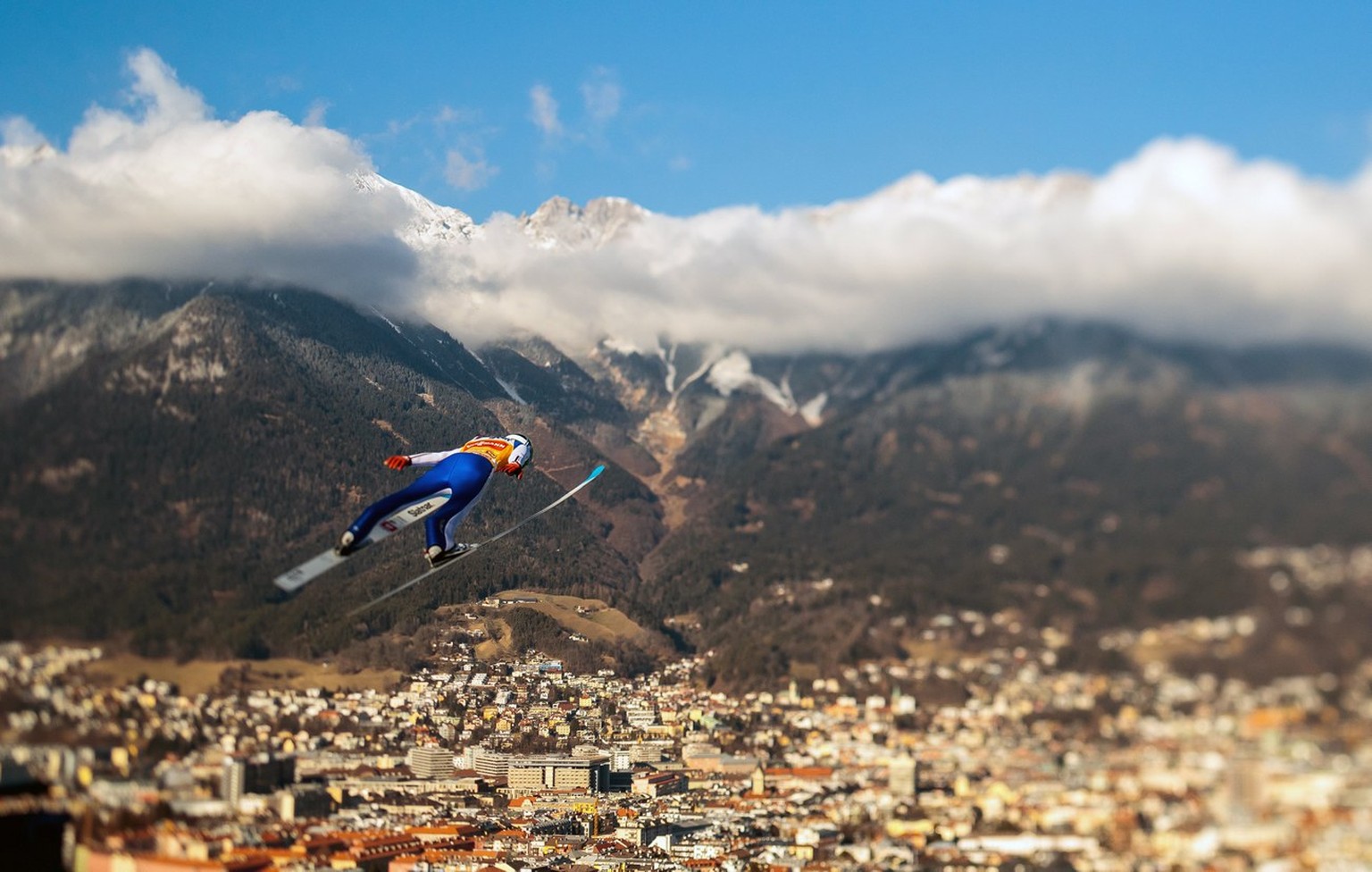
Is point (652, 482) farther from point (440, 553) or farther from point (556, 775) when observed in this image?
point (440, 553)

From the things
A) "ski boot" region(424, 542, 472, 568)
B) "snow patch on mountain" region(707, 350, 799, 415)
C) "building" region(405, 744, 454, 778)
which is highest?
"snow patch on mountain" region(707, 350, 799, 415)

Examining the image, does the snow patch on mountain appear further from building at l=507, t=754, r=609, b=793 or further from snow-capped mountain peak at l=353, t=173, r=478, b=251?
building at l=507, t=754, r=609, b=793

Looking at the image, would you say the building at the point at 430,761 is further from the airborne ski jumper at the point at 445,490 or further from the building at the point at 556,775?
the airborne ski jumper at the point at 445,490

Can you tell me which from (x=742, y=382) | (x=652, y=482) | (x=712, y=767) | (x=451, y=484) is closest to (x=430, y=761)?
(x=712, y=767)

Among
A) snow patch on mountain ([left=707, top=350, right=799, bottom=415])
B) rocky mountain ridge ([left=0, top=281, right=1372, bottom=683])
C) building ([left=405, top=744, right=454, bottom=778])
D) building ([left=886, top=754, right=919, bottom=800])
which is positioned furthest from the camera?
snow patch on mountain ([left=707, top=350, right=799, bottom=415])

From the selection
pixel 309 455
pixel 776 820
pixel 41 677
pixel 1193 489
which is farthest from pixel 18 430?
pixel 1193 489

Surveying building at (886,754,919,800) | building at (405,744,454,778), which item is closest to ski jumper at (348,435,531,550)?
building at (886,754,919,800)

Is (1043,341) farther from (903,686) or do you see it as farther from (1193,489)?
(1193,489)
